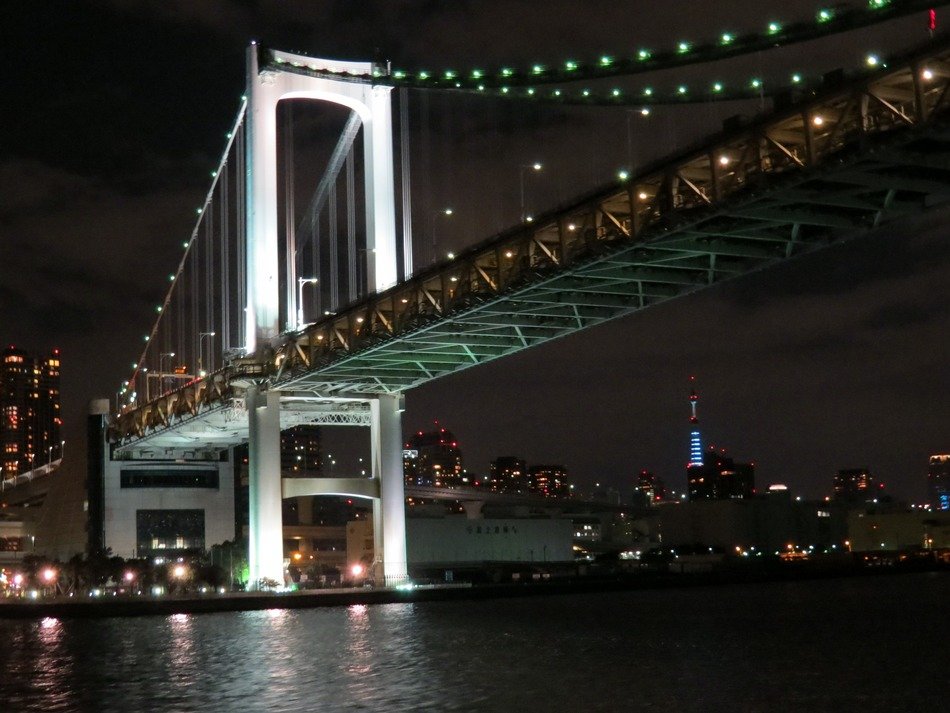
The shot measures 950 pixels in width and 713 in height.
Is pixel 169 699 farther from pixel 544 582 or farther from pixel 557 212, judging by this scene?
pixel 544 582

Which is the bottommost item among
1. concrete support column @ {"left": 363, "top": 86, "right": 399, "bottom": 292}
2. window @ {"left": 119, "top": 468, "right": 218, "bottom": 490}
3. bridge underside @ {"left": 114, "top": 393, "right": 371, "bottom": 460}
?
window @ {"left": 119, "top": 468, "right": 218, "bottom": 490}

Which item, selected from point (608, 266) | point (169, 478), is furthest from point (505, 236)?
point (169, 478)

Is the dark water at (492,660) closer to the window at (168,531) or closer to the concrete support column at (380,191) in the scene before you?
the concrete support column at (380,191)

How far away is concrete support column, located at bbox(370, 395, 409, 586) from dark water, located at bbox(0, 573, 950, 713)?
5368 mm

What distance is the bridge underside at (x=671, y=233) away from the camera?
25.4 metres

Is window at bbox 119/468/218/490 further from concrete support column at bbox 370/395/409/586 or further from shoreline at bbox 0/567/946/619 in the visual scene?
concrete support column at bbox 370/395/409/586

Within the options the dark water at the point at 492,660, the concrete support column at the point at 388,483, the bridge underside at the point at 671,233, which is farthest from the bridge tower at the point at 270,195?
the dark water at the point at 492,660

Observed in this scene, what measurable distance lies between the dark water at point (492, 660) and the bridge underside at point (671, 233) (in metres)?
8.74

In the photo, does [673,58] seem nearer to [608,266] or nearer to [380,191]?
[608,266]

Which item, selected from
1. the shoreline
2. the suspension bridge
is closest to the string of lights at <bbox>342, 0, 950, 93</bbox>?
the suspension bridge

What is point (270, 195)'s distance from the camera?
171 feet

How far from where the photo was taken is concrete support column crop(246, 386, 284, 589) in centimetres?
5116

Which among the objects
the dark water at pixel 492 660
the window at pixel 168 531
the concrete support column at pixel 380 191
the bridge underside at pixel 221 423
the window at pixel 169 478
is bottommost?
the dark water at pixel 492 660

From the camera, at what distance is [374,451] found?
176ft
